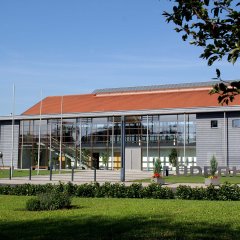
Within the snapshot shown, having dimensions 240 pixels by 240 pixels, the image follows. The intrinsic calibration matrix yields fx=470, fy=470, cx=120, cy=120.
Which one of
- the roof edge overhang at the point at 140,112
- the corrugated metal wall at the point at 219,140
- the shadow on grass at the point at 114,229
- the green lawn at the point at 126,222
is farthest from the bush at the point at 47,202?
the roof edge overhang at the point at 140,112

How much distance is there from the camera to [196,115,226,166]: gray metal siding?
45.5 metres

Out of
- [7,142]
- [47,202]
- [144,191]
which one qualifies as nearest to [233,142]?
[7,142]

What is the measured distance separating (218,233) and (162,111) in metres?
39.9

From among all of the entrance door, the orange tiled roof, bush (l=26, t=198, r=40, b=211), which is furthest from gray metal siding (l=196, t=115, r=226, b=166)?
bush (l=26, t=198, r=40, b=211)

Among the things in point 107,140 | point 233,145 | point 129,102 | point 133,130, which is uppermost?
point 129,102

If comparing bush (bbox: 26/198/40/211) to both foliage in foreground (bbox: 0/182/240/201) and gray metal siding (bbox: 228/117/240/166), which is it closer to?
foliage in foreground (bbox: 0/182/240/201)

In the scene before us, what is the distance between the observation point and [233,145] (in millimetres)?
44844

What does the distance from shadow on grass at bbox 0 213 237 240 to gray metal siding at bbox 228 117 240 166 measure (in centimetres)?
3409

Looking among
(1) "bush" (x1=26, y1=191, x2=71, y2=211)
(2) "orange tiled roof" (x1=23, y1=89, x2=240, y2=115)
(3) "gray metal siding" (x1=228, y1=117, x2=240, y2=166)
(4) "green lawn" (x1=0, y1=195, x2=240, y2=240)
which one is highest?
(2) "orange tiled roof" (x1=23, y1=89, x2=240, y2=115)

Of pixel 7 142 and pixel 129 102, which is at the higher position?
pixel 129 102

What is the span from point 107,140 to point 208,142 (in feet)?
39.6

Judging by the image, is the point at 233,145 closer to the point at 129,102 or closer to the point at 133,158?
the point at 133,158

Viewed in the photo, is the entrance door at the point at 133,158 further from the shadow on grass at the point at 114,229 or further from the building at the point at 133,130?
the shadow on grass at the point at 114,229

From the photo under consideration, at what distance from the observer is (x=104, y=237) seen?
8.84 meters
